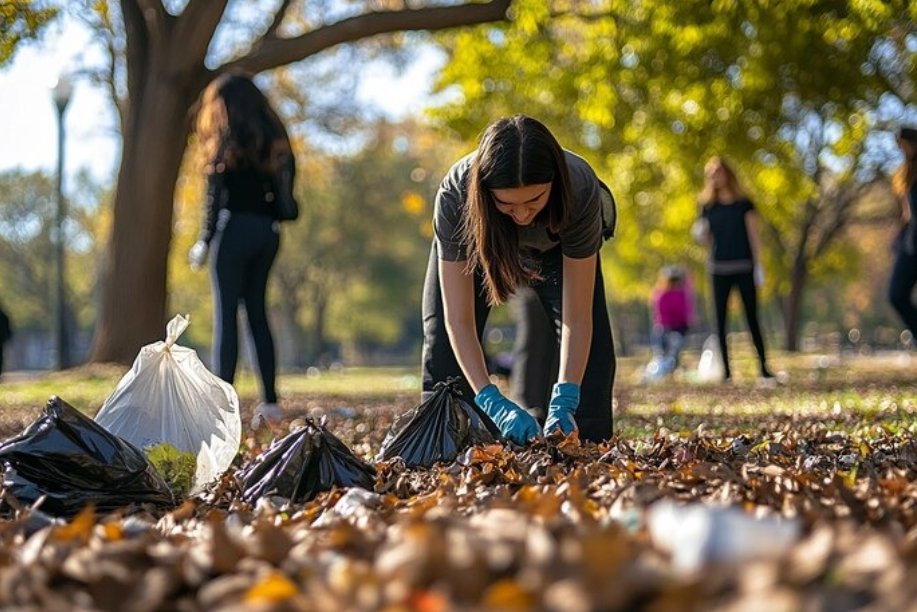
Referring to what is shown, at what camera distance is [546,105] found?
19484mm

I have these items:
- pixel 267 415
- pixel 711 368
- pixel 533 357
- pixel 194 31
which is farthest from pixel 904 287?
pixel 194 31

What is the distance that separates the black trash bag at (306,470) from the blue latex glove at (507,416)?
2.32 feet

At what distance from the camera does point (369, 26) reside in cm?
1243

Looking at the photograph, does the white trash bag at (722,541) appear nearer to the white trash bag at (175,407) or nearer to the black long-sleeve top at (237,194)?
the white trash bag at (175,407)

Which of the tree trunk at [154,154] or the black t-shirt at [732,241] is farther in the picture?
the tree trunk at [154,154]

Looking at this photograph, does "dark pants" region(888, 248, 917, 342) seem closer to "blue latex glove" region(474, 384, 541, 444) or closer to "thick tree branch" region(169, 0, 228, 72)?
"blue latex glove" region(474, 384, 541, 444)

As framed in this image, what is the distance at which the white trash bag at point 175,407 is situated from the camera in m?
3.94

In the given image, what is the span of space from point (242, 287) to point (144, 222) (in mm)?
6914

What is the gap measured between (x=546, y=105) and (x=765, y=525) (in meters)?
18.3

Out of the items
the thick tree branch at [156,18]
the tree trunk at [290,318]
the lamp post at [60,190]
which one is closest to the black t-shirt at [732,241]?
the thick tree branch at [156,18]

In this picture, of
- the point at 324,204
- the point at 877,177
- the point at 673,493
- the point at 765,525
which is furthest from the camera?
the point at 324,204

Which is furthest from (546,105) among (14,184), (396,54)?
(14,184)

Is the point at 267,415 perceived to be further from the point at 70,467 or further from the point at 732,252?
the point at 732,252

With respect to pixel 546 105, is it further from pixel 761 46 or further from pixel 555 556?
pixel 555 556
